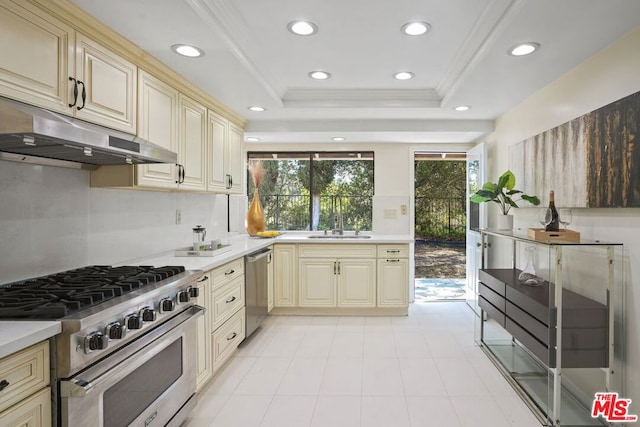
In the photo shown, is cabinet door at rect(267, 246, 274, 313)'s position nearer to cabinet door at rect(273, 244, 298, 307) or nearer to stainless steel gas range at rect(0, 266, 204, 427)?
cabinet door at rect(273, 244, 298, 307)

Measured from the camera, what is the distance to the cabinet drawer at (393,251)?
413 cm

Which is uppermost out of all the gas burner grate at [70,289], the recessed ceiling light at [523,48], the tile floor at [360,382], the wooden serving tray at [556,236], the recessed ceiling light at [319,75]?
the recessed ceiling light at [319,75]

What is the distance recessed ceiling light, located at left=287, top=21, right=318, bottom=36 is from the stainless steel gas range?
159 cm

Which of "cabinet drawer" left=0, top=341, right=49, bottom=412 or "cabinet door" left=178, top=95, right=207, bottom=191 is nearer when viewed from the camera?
"cabinet drawer" left=0, top=341, right=49, bottom=412

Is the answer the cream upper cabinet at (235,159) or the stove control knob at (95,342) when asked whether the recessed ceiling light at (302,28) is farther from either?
the stove control knob at (95,342)

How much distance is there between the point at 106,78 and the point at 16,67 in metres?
0.53

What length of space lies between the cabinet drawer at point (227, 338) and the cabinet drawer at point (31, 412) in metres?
1.35

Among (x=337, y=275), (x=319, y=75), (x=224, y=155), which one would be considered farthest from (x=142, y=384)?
(x=337, y=275)

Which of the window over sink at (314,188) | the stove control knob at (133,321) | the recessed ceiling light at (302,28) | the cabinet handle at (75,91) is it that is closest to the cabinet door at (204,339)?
the stove control knob at (133,321)

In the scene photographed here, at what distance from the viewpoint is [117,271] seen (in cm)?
202

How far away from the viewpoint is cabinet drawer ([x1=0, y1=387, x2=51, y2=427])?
107 centimetres

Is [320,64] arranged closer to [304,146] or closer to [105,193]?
[105,193]

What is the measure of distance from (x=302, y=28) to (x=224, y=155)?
167cm

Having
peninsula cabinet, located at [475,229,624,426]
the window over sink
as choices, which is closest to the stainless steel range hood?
peninsula cabinet, located at [475,229,624,426]
